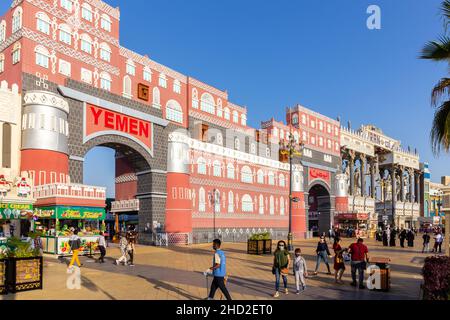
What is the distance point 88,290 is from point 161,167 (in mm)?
22805

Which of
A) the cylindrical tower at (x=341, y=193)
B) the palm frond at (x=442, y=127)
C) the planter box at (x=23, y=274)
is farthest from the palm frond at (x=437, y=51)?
the cylindrical tower at (x=341, y=193)

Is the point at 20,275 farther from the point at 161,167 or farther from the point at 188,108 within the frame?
the point at 188,108

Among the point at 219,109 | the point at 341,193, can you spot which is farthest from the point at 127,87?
the point at 341,193

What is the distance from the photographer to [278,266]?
39.8 feet

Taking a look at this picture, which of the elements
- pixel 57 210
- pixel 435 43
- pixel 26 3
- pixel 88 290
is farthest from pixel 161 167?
pixel 435 43

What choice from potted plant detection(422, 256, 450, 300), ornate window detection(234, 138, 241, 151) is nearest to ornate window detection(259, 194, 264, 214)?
ornate window detection(234, 138, 241, 151)

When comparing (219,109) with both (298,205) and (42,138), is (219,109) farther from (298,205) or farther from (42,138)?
(42,138)

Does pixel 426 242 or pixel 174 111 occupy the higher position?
pixel 174 111

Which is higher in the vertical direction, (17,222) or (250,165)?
(250,165)

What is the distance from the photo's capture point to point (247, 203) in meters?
46.2

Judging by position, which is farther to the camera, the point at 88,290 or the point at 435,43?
the point at 88,290

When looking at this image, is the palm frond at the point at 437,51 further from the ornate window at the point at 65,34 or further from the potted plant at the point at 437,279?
the ornate window at the point at 65,34

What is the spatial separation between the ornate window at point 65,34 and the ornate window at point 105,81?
3346 millimetres

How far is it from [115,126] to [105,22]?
27.9 ft
